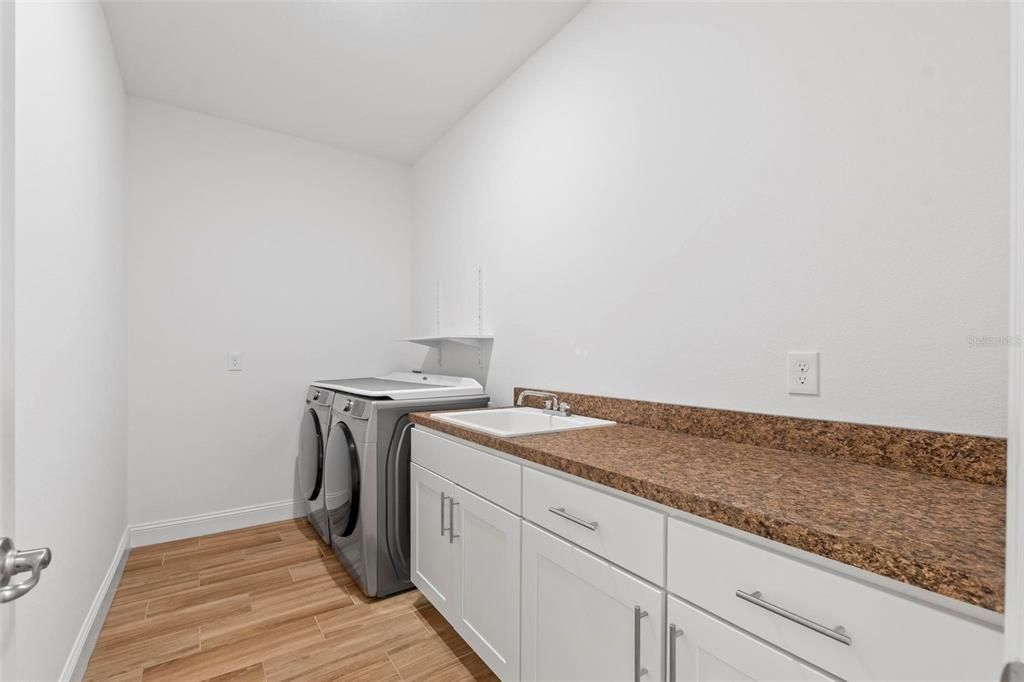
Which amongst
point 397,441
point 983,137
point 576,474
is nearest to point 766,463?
point 576,474

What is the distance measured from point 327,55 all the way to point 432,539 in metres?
2.26

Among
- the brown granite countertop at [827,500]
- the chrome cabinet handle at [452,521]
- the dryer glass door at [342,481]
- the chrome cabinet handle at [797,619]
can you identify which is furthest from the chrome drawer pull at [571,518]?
the dryer glass door at [342,481]

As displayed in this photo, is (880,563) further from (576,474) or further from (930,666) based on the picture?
(576,474)

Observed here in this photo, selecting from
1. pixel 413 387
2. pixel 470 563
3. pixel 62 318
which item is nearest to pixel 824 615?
pixel 470 563

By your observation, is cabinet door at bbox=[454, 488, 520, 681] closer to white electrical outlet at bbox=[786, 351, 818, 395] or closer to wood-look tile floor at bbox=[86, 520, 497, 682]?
wood-look tile floor at bbox=[86, 520, 497, 682]

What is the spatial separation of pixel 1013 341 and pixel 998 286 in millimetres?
835

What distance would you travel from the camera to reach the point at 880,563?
66 centimetres

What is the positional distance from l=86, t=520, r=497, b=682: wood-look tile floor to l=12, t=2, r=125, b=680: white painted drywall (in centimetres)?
21

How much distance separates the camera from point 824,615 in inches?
28.6

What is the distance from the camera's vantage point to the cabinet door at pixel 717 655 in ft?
2.55

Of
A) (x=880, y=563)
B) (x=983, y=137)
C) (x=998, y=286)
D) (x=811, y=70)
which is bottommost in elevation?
(x=880, y=563)

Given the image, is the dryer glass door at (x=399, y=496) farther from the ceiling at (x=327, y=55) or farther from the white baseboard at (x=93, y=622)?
the ceiling at (x=327, y=55)

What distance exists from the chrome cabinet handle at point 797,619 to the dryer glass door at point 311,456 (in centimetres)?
244

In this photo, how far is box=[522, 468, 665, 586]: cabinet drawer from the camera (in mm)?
1001
